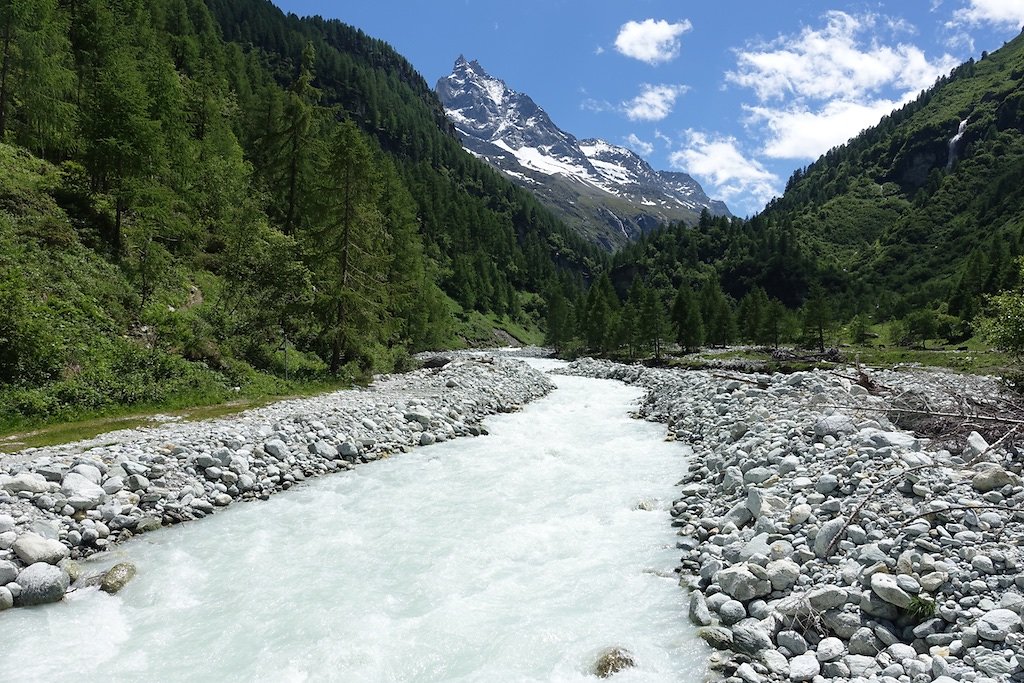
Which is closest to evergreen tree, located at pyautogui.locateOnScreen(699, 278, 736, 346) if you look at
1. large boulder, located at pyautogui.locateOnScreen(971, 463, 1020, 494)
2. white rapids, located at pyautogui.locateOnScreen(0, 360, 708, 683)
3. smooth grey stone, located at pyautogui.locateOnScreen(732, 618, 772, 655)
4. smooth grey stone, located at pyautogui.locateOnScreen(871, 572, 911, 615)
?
white rapids, located at pyautogui.locateOnScreen(0, 360, 708, 683)

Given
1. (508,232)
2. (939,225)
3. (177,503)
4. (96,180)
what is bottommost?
(177,503)

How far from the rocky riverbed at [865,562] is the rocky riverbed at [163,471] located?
29.9 feet

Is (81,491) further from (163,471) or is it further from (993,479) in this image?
(993,479)

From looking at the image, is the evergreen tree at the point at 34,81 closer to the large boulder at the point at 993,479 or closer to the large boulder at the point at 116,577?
the large boulder at the point at 116,577

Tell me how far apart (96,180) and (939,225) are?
8533 inches

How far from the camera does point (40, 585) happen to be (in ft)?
24.1

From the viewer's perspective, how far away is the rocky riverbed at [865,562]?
5312 millimetres

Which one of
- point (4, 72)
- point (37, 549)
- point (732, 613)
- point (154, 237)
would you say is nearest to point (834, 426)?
point (732, 613)

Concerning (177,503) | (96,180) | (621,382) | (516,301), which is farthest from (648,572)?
(516,301)

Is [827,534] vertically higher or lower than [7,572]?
higher

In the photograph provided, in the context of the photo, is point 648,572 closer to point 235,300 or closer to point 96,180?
point 235,300

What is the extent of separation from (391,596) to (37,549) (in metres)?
5.51

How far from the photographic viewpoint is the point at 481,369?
34219mm

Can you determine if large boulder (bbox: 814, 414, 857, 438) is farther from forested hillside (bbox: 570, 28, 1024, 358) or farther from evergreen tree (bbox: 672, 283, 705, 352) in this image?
forested hillside (bbox: 570, 28, 1024, 358)
